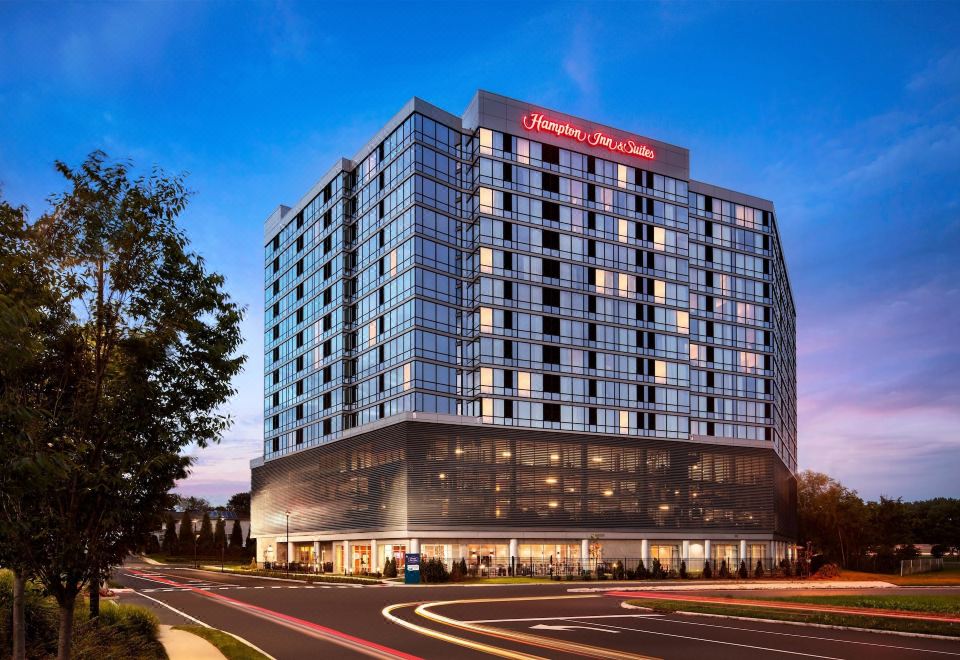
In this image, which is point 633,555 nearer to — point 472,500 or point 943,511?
point 472,500

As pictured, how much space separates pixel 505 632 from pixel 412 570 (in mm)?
36394

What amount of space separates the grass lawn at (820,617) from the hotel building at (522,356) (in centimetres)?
4141

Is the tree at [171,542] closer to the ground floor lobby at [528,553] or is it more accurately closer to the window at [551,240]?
the ground floor lobby at [528,553]

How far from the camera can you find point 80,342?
516 inches

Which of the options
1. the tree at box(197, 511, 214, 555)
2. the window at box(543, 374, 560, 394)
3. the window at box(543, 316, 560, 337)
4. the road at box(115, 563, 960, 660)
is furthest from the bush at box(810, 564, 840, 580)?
the tree at box(197, 511, 214, 555)

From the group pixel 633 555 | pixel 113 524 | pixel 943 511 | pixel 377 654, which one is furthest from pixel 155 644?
pixel 943 511

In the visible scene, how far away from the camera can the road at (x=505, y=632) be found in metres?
21.1

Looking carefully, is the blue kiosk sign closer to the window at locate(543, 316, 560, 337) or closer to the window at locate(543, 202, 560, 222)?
the window at locate(543, 316, 560, 337)

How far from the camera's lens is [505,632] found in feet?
84.3

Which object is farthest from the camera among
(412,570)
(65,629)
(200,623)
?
(412,570)

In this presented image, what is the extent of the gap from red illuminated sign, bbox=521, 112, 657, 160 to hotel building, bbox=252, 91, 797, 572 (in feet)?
0.78

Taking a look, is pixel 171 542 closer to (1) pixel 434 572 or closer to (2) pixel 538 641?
(1) pixel 434 572

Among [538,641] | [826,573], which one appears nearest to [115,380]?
[538,641]

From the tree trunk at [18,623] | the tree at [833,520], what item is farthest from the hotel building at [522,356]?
the tree trunk at [18,623]
